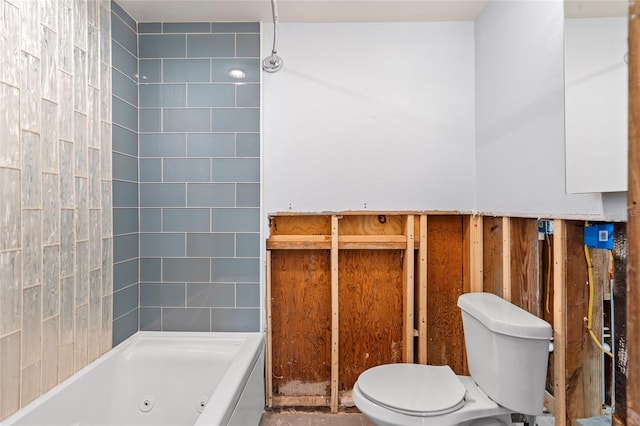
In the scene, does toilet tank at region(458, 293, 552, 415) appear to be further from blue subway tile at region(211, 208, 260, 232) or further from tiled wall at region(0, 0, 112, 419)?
tiled wall at region(0, 0, 112, 419)

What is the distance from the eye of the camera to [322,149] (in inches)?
87.8

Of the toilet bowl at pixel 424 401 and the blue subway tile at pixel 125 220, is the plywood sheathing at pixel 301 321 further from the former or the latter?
the blue subway tile at pixel 125 220

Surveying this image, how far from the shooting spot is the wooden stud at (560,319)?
55.9 inches

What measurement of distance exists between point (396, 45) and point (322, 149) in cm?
77

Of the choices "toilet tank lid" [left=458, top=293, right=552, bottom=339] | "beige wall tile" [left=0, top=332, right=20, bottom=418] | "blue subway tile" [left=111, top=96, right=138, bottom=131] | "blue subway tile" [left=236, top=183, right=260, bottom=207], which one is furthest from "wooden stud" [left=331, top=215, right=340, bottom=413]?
"beige wall tile" [left=0, top=332, right=20, bottom=418]

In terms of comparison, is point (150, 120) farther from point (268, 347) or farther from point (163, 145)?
point (268, 347)

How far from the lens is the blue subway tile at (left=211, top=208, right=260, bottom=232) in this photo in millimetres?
2238

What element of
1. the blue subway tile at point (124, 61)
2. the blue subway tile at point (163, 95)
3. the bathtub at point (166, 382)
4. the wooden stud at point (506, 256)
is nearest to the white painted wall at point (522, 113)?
the wooden stud at point (506, 256)

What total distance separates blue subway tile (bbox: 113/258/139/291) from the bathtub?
33cm

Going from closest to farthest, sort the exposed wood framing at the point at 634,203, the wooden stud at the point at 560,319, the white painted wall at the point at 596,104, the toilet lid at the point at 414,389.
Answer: the exposed wood framing at the point at 634,203, the white painted wall at the point at 596,104, the wooden stud at the point at 560,319, the toilet lid at the point at 414,389

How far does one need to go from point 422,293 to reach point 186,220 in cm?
148

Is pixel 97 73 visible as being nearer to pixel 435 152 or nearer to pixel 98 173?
pixel 98 173

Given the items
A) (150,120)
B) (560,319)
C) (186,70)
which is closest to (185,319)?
(150,120)

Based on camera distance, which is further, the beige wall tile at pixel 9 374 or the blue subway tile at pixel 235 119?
the blue subway tile at pixel 235 119
